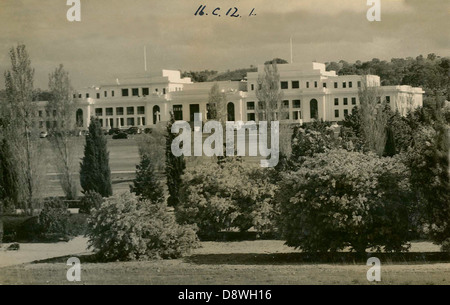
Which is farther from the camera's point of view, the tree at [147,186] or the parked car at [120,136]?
the parked car at [120,136]

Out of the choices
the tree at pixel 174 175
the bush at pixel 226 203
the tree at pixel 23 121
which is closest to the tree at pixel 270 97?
the tree at pixel 174 175

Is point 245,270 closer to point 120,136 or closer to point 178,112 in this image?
point 120,136

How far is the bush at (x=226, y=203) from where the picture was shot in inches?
860

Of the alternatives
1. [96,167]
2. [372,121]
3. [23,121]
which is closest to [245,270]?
[96,167]

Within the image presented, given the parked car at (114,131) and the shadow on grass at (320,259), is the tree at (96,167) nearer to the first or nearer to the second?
the shadow on grass at (320,259)

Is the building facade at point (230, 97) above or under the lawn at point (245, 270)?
above

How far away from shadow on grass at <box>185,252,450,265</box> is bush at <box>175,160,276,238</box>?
2875 mm

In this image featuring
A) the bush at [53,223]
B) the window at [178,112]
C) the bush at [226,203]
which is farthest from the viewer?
the window at [178,112]

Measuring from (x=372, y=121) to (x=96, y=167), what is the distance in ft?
34.7

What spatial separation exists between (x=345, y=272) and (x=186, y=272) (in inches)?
127

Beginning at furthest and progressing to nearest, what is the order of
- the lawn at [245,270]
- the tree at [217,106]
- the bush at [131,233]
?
the tree at [217,106] → the bush at [131,233] → the lawn at [245,270]

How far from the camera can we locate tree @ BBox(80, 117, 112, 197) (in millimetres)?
27969

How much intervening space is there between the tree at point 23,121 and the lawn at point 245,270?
774 centimetres
